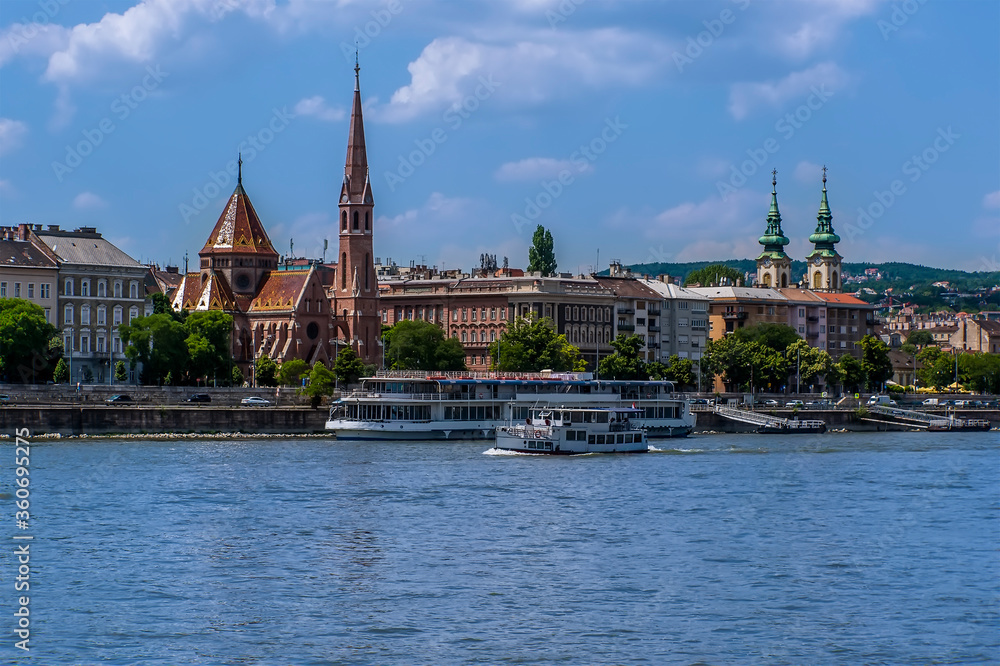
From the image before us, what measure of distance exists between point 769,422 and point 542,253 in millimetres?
51969

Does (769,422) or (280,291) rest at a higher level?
(280,291)

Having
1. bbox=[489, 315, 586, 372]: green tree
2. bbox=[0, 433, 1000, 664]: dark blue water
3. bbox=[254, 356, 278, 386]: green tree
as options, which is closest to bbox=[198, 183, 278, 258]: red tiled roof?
bbox=[254, 356, 278, 386]: green tree

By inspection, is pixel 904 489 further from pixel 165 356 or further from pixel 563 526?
pixel 165 356

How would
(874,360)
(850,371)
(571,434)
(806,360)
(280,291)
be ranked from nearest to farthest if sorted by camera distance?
(571,434), (280,291), (850,371), (806,360), (874,360)

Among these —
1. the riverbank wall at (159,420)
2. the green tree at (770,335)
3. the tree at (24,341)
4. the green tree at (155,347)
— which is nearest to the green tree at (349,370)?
the green tree at (155,347)

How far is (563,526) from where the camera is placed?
2035 inches

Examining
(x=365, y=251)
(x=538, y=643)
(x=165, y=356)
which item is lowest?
(x=538, y=643)

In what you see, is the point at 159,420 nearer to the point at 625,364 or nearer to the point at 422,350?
the point at 422,350

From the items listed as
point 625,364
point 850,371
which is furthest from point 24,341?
point 850,371

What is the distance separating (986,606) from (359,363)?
293 ft

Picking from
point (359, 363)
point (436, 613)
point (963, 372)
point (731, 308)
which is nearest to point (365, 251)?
point (359, 363)

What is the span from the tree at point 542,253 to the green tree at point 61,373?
6347cm

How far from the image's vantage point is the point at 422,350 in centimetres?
13625

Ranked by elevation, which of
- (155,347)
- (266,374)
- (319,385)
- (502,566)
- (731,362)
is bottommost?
(502,566)
